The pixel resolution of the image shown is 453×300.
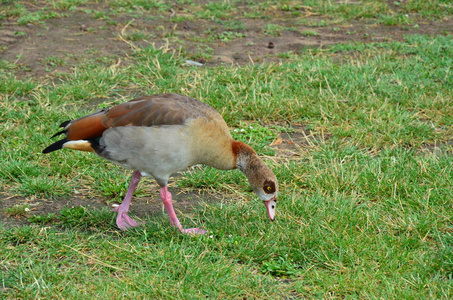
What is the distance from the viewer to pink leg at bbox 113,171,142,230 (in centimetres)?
476

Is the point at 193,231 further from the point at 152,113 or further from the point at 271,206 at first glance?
the point at 152,113

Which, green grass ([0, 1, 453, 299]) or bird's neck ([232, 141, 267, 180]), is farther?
bird's neck ([232, 141, 267, 180])

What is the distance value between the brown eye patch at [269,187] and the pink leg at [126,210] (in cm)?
109

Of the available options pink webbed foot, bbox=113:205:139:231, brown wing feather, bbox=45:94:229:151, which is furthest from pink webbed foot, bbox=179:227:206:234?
brown wing feather, bbox=45:94:229:151

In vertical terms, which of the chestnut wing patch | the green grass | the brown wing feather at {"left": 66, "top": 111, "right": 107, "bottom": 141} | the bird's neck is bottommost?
the green grass

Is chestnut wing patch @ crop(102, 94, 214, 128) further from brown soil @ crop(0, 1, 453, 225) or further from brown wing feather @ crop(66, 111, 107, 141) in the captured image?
brown soil @ crop(0, 1, 453, 225)

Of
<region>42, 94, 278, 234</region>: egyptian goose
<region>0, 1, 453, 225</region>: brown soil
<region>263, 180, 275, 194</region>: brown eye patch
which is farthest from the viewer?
<region>0, 1, 453, 225</region>: brown soil

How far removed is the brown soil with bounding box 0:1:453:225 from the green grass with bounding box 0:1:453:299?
0.38m

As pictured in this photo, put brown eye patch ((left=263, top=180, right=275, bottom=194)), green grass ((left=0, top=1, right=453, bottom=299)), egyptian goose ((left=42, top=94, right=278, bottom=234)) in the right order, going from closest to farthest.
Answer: green grass ((left=0, top=1, right=453, bottom=299)), egyptian goose ((left=42, top=94, right=278, bottom=234)), brown eye patch ((left=263, top=180, right=275, bottom=194))

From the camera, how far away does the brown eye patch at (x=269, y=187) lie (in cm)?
471

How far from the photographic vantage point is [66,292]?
3818 millimetres

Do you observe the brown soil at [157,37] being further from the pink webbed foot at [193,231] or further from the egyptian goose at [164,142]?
the pink webbed foot at [193,231]

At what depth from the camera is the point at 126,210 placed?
489 cm

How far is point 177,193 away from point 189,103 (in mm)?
1014
